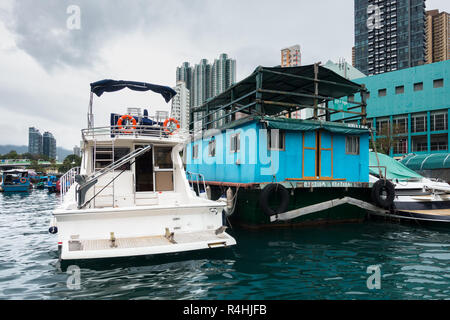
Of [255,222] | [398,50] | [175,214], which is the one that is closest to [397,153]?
[255,222]

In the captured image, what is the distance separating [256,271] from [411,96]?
43.1 meters

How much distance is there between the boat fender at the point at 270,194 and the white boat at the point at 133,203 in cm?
241

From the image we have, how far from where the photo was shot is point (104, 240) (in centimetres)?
695

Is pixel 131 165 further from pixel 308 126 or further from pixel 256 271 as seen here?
pixel 308 126

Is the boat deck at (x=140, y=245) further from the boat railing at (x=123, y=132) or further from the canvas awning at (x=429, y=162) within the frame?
the canvas awning at (x=429, y=162)

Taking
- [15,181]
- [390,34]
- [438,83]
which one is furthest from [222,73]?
[390,34]

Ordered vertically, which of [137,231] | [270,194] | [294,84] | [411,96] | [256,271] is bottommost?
[256,271]

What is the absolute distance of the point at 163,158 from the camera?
970cm

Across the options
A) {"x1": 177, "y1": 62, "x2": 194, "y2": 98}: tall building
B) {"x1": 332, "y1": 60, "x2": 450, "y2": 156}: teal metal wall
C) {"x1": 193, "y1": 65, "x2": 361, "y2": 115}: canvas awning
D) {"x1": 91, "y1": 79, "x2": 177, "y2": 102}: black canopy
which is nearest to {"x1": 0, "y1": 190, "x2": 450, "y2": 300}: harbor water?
{"x1": 91, "y1": 79, "x2": 177, "y2": 102}: black canopy

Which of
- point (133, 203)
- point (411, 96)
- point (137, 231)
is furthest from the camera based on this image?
point (411, 96)

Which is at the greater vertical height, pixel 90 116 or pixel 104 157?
pixel 90 116

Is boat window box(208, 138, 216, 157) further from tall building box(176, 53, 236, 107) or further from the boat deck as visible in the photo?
tall building box(176, 53, 236, 107)

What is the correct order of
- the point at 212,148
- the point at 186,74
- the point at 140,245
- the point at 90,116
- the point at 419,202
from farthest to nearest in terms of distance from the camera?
the point at 186,74
the point at 212,148
the point at 419,202
the point at 90,116
the point at 140,245
